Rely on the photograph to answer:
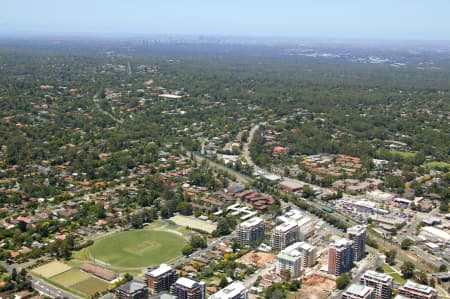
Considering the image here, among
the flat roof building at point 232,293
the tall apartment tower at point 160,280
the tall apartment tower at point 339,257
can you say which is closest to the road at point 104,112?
the tall apartment tower at point 160,280

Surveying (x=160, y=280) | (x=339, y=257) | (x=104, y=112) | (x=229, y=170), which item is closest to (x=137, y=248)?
(x=160, y=280)

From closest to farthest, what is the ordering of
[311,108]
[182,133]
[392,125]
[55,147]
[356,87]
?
[55,147], [182,133], [392,125], [311,108], [356,87]

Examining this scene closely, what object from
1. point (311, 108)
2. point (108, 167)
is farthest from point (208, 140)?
point (311, 108)

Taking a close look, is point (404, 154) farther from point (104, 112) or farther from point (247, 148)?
point (104, 112)

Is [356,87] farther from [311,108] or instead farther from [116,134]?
[116,134]

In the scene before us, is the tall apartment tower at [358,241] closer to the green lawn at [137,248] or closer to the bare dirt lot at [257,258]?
the bare dirt lot at [257,258]

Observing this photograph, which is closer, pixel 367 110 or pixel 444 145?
pixel 444 145

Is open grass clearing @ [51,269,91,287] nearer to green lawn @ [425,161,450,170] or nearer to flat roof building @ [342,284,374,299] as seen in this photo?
flat roof building @ [342,284,374,299]
